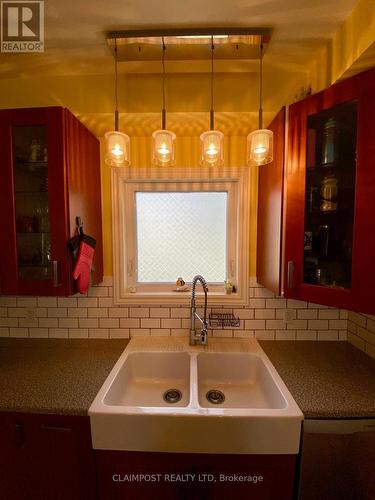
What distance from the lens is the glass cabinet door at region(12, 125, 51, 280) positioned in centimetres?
106

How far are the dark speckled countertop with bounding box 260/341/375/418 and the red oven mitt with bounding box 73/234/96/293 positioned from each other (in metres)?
1.09

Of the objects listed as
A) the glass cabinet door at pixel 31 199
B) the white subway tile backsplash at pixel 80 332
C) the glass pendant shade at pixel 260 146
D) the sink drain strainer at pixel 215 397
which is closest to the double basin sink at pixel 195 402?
the sink drain strainer at pixel 215 397

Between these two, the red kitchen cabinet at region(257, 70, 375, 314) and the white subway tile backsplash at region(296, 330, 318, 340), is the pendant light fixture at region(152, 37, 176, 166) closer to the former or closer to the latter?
the red kitchen cabinet at region(257, 70, 375, 314)

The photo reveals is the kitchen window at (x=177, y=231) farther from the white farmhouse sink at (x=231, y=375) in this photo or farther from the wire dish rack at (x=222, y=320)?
the white farmhouse sink at (x=231, y=375)

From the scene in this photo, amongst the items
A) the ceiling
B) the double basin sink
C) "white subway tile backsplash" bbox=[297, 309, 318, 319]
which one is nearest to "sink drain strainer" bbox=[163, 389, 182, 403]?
the double basin sink

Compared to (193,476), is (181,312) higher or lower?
higher

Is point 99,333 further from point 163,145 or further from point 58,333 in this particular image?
point 163,145

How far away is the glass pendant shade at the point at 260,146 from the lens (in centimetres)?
87

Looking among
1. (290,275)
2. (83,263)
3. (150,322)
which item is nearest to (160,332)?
(150,322)

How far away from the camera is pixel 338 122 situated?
37.5 inches

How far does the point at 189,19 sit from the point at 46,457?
1.89m

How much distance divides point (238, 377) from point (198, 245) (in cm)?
83

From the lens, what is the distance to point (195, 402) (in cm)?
87

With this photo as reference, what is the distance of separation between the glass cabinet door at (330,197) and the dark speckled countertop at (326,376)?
0.44 m
